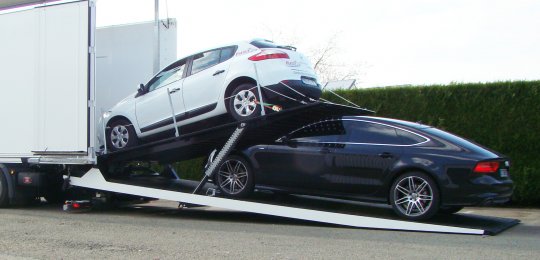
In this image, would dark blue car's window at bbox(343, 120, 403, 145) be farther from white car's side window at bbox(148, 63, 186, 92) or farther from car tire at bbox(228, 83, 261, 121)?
Result: white car's side window at bbox(148, 63, 186, 92)

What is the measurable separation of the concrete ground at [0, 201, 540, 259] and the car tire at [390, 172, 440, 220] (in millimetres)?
340

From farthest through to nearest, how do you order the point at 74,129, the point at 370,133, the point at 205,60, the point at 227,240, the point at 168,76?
the point at 168,76 < the point at 74,129 < the point at 205,60 < the point at 370,133 < the point at 227,240

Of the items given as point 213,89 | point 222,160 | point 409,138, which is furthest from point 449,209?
point 213,89

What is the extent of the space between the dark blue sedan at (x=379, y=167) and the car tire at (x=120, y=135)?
1764mm

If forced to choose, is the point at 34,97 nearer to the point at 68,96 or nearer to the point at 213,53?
the point at 68,96

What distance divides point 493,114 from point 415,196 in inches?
175

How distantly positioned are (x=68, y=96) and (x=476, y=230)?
6327 mm

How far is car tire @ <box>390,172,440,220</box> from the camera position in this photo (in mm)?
7535

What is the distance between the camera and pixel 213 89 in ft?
29.0

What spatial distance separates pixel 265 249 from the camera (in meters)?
6.45

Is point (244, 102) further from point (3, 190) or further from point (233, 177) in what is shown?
point (3, 190)

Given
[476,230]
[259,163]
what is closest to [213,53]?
[259,163]

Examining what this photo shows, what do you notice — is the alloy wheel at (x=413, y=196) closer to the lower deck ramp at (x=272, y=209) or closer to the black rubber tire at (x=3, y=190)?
the lower deck ramp at (x=272, y=209)

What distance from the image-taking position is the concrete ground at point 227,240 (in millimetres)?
6191
